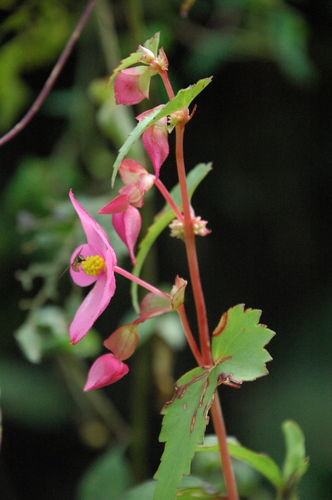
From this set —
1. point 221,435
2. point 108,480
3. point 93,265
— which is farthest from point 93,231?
point 108,480

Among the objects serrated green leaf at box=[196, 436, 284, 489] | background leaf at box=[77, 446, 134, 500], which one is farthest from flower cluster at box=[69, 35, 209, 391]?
background leaf at box=[77, 446, 134, 500]

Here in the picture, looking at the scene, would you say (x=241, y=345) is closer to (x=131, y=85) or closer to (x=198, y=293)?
(x=198, y=293)

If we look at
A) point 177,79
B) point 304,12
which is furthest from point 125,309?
point 304,12

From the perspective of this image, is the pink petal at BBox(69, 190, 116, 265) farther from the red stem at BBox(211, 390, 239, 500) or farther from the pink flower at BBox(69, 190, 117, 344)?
the red stem at BBox(211, 390, 239, 500)

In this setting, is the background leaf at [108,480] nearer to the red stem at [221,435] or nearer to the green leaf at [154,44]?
the red stem at [221,435]

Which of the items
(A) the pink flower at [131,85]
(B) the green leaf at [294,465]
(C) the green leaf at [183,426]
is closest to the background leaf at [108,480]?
(B) the green leaf at [294,465]

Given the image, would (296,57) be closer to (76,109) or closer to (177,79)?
(177,79)

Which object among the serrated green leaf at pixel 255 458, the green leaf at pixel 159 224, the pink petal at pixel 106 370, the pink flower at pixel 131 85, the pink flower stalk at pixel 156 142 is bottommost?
the serrated green leaf at pixel 255 458
